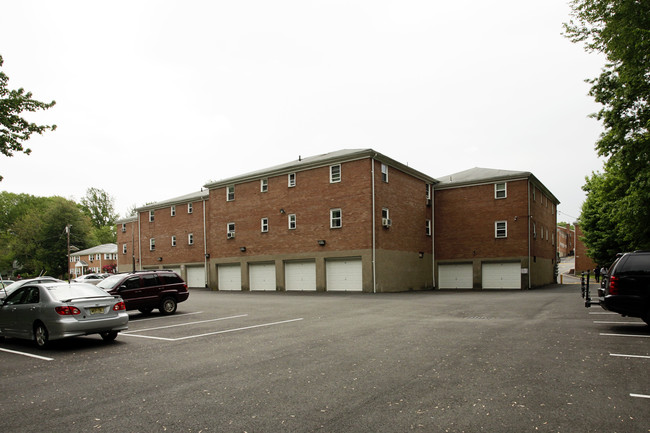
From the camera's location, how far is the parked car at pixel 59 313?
973 cm

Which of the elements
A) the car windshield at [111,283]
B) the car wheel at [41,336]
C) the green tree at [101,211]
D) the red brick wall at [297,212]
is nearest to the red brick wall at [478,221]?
the red brick wall at [297,212]

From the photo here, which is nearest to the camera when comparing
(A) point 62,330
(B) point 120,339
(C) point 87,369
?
(C) point 87,369

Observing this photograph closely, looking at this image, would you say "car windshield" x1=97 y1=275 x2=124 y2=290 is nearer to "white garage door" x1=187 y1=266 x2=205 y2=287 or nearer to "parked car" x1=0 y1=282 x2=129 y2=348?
"parked car" x1=0 y1=282 x2=129 y2=348

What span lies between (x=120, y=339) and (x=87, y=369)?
3.72 metres

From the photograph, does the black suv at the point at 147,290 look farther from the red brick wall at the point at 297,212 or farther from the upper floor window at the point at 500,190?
the upper floor window at the point at 500,190

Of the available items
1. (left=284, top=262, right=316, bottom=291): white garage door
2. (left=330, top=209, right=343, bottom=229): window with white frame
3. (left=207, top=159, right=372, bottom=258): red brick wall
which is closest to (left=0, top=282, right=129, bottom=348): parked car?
(left=207, top=159, right=372, bottom=258): red brick wall

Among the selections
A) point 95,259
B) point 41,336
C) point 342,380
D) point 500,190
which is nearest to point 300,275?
point 500,190

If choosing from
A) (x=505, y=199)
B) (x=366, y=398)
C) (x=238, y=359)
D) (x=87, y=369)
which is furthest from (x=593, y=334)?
(x=505, y=199)

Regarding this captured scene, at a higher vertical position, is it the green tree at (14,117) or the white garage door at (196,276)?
the green tree at (14,117)

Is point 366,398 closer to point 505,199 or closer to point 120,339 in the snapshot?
point 120,339

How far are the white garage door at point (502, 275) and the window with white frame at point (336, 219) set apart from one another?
12.7 meters

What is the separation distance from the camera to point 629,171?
17938mm

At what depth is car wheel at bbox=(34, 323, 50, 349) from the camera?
9969 mm

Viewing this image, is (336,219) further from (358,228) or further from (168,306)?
(168,306)
